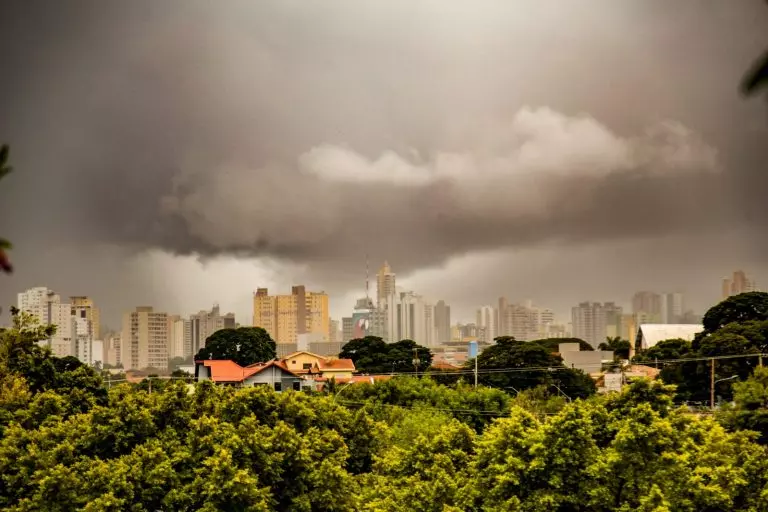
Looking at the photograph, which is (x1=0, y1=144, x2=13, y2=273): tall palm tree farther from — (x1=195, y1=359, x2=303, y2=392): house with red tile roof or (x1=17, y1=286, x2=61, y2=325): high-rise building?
(x1=17, y1=286, x2=61, y2=325): high-rise building

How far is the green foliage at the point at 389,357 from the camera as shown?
81625 mm

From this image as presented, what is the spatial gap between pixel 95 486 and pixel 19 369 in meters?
20.0

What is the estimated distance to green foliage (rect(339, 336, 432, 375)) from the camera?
81.6 metres

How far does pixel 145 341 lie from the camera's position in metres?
192

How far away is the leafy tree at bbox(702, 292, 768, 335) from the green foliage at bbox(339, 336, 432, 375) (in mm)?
27536

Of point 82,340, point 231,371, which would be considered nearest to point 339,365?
point 231,371

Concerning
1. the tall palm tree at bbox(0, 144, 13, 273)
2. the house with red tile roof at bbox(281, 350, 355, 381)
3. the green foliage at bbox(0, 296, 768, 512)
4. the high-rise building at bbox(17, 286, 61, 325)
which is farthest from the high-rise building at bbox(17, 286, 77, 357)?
the tall palm tree at bbox(0, 144, 13, 273)

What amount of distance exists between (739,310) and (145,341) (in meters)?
154

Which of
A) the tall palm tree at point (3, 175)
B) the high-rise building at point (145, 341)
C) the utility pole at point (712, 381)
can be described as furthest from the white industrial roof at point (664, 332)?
the high-rise building at point (145, 341)

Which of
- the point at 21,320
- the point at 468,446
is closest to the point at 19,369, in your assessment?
the point at 21,320

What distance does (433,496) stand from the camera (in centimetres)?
2094

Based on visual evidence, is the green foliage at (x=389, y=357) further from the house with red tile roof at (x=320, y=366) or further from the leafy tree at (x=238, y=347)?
the leafy tree at (x=238, y=347)

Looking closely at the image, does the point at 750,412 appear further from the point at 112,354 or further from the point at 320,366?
the point at 112,354

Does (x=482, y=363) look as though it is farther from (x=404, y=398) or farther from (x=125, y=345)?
(x=125, y=345)
